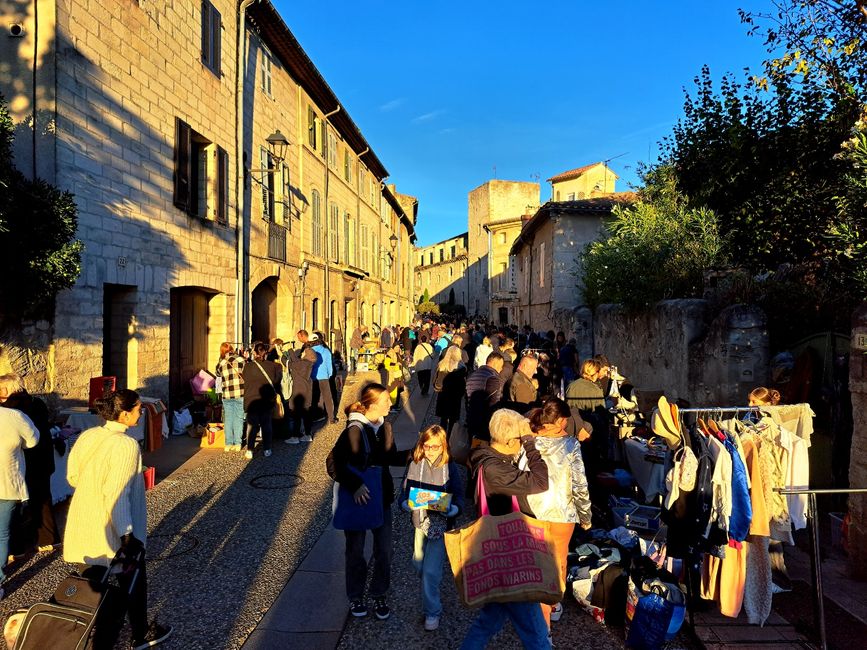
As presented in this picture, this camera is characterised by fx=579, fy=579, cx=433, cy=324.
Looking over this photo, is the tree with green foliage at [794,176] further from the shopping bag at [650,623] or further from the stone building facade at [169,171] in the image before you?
the stone building facade at [169,171]

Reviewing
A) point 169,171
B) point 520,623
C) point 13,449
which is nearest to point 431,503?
point 520,623

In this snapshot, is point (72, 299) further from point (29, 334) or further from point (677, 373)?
point (677, 373)

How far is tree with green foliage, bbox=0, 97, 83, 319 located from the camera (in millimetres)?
5074

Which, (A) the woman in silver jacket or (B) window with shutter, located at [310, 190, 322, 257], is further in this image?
(B) window with shutter, located at [310, 190, 322, 257]

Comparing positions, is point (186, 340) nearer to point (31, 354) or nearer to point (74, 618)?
point (31, 354)

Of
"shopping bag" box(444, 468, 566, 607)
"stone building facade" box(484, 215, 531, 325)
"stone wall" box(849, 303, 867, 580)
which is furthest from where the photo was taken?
"stone building facade" box(484, 215, 531, 325)

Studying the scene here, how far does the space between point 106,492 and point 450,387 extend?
568cm

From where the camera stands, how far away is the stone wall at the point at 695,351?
280 inches

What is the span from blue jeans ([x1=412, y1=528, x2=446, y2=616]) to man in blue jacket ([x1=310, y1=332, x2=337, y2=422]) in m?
6.19

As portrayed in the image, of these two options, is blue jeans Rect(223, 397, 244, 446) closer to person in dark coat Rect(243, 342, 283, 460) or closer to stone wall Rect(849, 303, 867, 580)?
person in dark coat Rect(243, 342, 283, 460)

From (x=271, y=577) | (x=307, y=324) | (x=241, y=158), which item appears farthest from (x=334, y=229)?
(x=271, y=577)

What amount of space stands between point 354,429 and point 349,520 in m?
0.56

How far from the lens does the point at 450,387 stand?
335 inches

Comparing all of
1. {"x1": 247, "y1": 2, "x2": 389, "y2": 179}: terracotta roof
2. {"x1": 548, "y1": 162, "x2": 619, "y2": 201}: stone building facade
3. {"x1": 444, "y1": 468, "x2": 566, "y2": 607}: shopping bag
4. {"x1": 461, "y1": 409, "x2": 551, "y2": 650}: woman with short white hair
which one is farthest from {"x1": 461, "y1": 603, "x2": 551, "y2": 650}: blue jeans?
{"x1": 548, "y1": 162, "x2": 619, "y2": 201}: stone building facade
